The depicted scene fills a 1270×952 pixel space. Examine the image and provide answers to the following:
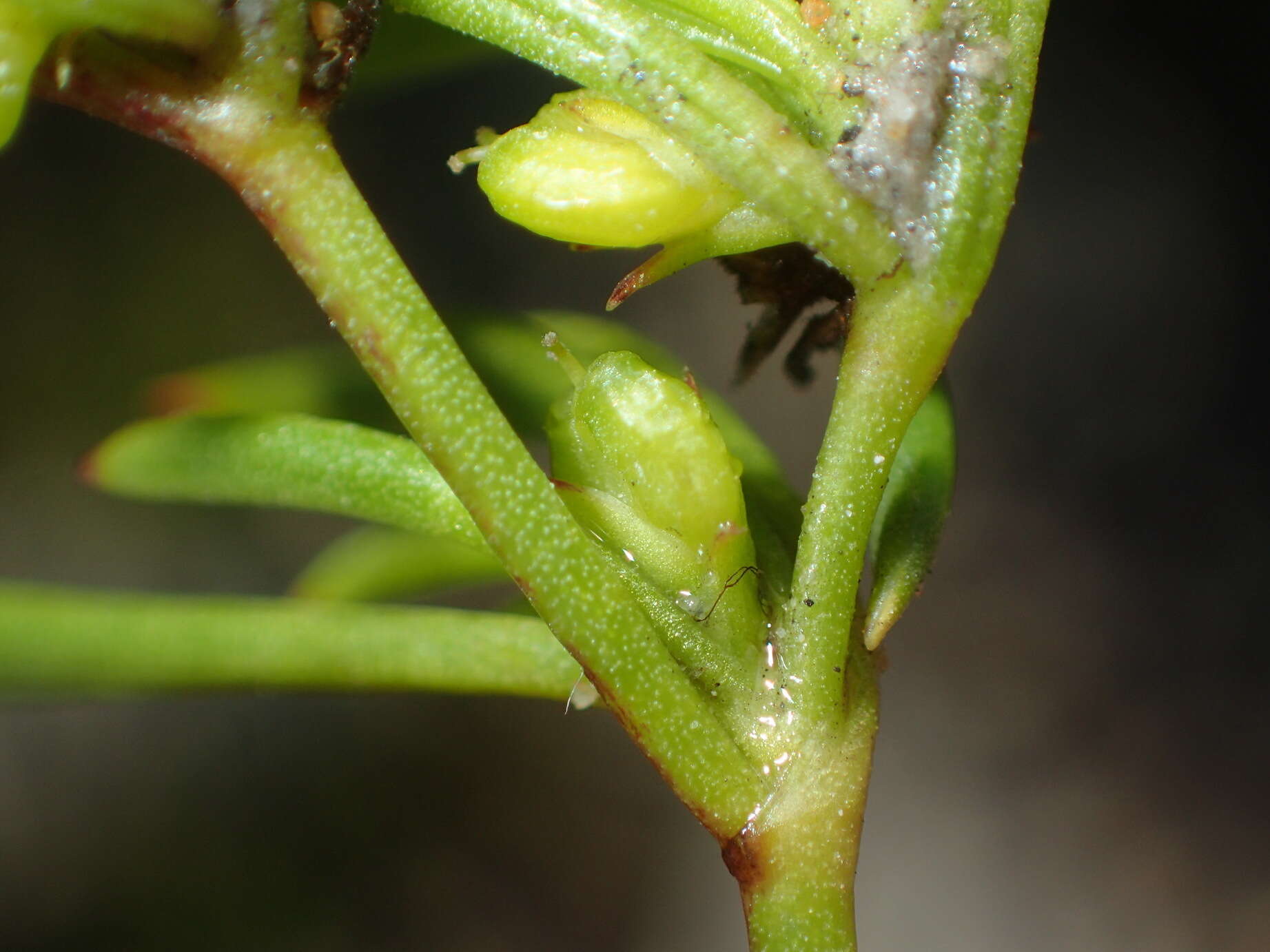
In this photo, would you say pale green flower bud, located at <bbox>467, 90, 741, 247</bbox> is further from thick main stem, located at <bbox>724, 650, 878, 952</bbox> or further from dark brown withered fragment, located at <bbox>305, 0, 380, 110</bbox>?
thick main stem, located at <bbox>724, 650, 878, 952</bbox>

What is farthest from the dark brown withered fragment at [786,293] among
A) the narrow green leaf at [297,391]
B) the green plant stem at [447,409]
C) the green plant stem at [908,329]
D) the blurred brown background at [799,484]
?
the blurred brown background at [799,484]

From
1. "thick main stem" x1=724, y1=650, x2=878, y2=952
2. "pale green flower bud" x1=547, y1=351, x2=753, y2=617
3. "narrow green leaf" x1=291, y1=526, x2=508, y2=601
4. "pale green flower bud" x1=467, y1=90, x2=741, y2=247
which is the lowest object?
"narrow green leaf" x1=291, y1=526, x2=508, y2=601

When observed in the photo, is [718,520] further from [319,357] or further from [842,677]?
[319,357]

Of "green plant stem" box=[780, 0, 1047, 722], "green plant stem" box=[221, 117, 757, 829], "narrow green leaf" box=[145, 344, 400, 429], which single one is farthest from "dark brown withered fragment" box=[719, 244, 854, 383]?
"narrow green leaf" box=[145, 344, 400, 429]

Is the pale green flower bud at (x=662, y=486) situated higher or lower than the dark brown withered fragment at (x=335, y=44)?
lower

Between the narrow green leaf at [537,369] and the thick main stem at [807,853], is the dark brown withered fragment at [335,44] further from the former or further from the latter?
the thick main stem at [807,853]

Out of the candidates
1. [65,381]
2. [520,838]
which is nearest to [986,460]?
[520,838]

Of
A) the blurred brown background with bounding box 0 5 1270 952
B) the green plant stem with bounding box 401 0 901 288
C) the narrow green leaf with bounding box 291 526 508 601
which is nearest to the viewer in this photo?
the green plant stem with bounding box 401 0 901 288

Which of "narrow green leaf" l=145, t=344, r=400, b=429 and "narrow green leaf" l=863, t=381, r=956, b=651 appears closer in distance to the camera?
"narrow green leaf" l=863, t=381, r=956, b=651
